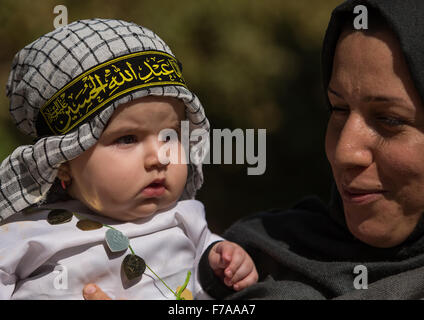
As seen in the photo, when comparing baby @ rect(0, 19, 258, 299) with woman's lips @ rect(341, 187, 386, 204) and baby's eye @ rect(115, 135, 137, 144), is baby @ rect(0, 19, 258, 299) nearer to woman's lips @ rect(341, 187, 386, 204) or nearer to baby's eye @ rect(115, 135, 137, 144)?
baby's eye @ rect(115, 135, 137, 144)

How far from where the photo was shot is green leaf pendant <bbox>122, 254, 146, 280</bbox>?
2.44 metres

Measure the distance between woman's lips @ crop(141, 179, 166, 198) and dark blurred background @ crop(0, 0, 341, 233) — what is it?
140 centimetres

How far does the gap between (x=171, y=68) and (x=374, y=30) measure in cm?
83

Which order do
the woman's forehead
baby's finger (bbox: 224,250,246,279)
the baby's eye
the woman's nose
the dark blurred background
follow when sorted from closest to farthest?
the woman's forehead → the woman's nose → the baby's eye → baby's finger (bbox: 224,250,246,279) → the dark blurred background

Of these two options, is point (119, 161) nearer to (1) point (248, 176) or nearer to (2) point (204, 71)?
(2) point (204, 71)

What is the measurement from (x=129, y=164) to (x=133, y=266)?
0.42 metres

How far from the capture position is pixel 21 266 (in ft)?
7.88

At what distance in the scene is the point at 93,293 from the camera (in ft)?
7.82

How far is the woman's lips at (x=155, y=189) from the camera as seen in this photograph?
247cm

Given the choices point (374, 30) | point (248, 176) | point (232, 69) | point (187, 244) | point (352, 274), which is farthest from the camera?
point (248, 176)

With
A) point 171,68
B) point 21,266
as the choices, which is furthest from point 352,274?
point 21,266

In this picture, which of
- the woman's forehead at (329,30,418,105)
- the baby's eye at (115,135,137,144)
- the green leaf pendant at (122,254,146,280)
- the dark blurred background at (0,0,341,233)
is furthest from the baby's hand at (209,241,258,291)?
the dark blurred background at (0,0,341,233)

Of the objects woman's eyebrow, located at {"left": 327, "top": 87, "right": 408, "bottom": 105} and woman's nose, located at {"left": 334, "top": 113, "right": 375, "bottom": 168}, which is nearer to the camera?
woman's eyebrow, located at {"left": 327, "top": 87, "right": 408, "bottom": 105}
